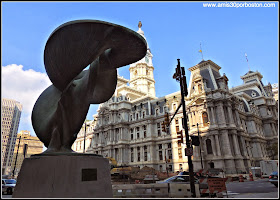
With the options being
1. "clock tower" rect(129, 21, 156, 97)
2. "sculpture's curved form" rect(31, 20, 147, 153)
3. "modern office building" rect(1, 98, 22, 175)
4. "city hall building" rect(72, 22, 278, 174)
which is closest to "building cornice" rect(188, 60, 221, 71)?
"city hall building" rect(72, 22, 278, 174)

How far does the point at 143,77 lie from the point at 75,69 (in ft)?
223

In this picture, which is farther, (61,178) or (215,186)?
(215,186)

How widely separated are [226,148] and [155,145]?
57.2ft

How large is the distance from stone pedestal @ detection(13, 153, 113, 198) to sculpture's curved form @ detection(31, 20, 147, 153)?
0.98 meters

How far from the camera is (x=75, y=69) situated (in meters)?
8.88

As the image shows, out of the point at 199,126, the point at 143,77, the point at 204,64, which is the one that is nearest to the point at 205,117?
the point at 199,126

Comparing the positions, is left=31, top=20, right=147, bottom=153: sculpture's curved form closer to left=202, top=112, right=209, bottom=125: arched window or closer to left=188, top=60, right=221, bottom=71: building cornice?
left=202, top=112, right=209, bottom=125: arched window

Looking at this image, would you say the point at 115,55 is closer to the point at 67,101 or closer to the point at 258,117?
the point at 67,101

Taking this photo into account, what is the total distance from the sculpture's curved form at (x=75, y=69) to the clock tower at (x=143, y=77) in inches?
2514

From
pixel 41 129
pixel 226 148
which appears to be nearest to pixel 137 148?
pixel 226 148

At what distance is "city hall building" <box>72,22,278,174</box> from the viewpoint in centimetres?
3972

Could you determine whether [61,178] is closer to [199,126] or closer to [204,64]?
[199,126]

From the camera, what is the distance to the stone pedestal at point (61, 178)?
7.39 m

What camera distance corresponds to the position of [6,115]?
5891 centimetres
